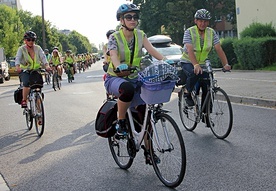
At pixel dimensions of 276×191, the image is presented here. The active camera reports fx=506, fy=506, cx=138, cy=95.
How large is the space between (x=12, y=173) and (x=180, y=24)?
170 ft

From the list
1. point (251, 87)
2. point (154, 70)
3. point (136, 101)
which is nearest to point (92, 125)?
point (136, 101)

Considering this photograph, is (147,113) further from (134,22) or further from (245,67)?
(245,67)

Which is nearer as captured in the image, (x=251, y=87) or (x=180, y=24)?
(x=251, y=87)

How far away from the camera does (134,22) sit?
18.3 ft

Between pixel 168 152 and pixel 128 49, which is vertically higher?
pixel 128 49

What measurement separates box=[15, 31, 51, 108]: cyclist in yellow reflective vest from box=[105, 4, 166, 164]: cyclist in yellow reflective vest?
13.5 feet

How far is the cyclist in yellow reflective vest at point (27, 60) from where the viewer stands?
9464mm

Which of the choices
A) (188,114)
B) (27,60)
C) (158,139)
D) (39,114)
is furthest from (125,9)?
(27,60)

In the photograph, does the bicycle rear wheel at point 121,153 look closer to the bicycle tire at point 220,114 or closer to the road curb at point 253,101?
the bicycle tire at point 220,114

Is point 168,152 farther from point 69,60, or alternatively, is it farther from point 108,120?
point 69,60

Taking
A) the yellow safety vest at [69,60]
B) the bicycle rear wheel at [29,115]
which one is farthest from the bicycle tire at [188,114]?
the yellow safety vest at [69,60]

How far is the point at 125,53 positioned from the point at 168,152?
1263mm

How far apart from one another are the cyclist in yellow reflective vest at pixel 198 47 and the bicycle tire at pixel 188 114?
36 cm

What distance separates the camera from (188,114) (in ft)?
27.8
